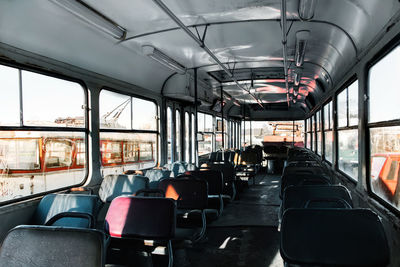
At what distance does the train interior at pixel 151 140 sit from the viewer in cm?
→ 179

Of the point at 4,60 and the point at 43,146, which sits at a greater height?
the point at 4,60

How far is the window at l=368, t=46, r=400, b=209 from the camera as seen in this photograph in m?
2.51

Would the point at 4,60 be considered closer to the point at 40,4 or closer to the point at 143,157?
the point at 40,4

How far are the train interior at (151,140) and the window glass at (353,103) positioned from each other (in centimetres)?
6

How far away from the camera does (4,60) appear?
2930 millimetres

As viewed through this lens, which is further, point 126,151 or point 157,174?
point 126,151

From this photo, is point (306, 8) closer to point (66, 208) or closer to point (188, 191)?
point (188, 191)

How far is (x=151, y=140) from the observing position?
6.07 meters

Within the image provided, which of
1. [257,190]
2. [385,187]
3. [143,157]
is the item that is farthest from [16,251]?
[257,190]

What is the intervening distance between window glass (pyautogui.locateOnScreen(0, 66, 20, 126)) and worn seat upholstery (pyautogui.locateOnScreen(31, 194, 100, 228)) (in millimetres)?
873

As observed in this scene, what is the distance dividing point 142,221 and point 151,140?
12.6 feet

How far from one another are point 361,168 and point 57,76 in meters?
3.76

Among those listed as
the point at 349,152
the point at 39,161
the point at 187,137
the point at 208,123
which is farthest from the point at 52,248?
the point at 208,123

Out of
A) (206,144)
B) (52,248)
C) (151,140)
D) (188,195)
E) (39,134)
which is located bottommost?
(188,195)
